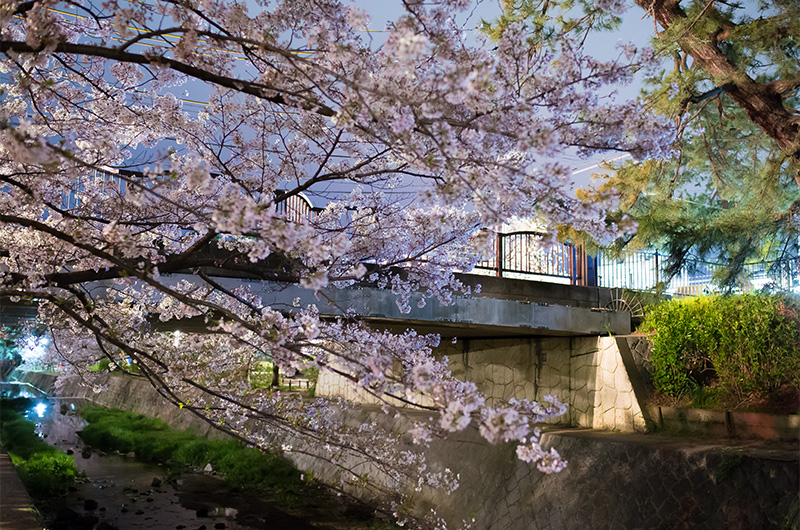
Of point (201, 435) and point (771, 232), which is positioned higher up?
point (771, 232)

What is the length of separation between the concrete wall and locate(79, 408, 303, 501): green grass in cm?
432

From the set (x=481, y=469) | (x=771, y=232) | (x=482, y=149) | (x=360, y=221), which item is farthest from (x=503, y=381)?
(x=482, y=149)

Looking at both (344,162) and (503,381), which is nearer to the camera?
(344,162)

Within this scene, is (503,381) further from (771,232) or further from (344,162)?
(344,162)

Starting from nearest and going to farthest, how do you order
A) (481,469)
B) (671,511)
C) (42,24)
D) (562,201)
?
(42,24)
(562,201)
(671,511)
(481,469)

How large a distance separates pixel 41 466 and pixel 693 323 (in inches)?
465

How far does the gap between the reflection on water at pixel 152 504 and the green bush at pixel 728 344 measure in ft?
20.7

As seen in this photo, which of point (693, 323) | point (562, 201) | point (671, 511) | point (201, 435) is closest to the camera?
point (562, 201)

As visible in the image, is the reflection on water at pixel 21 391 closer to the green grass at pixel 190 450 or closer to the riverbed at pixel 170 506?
the green grass at pixel 190 450

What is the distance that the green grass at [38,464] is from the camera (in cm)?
1150

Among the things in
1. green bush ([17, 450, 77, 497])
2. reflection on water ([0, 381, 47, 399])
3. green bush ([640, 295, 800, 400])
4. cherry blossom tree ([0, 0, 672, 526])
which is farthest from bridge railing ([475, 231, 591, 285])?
reflection on water ([0, 381, 47, 399])

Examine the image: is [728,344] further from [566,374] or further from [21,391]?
[21,391]

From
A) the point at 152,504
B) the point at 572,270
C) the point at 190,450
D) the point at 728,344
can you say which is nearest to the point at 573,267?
the point at 572,270

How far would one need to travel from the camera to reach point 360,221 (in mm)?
5527
